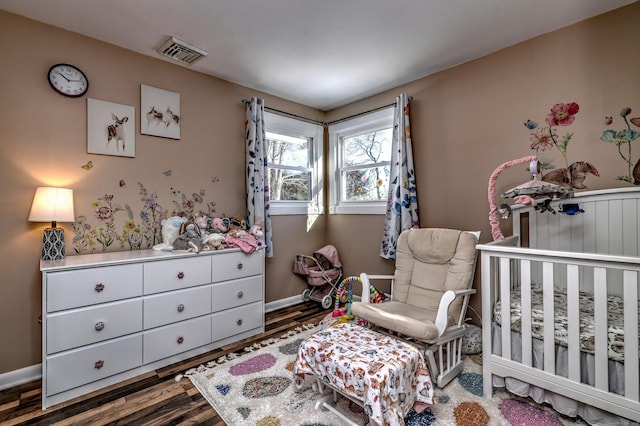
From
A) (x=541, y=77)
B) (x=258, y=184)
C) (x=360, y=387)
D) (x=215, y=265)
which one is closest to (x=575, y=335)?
(x=360, y=387)

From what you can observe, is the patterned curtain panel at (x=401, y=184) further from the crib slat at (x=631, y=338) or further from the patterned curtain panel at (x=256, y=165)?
the crib slat at (x=631, y=338)

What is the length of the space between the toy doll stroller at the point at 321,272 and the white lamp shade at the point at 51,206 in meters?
2.31

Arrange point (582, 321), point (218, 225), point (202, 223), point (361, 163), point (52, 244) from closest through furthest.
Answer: point (582, 321)
point (52, 244)
point (202, 223)
point (218, 225)
point (361, 163)

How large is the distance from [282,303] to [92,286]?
81.5 inches

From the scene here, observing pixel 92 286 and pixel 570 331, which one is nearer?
pixel 570 331

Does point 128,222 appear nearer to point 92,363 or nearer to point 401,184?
point 92,363

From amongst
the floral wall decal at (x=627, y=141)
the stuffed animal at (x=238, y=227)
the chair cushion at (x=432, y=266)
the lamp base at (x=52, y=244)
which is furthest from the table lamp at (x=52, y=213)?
the floral wall decal at (x=627, y=141)

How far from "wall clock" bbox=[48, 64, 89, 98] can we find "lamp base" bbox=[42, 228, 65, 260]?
1.06 metres

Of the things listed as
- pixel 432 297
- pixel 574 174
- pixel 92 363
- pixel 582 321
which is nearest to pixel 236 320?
pixel 92 363

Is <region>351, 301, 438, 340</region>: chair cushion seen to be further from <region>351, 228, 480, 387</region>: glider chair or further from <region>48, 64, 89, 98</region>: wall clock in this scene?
<region>48, 64, 89, 98</region>: wall clock

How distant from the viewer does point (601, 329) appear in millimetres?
1458

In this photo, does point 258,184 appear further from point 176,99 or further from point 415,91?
point 415,91

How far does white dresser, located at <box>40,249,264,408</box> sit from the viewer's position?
191cm

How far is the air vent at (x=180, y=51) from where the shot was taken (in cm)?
245
